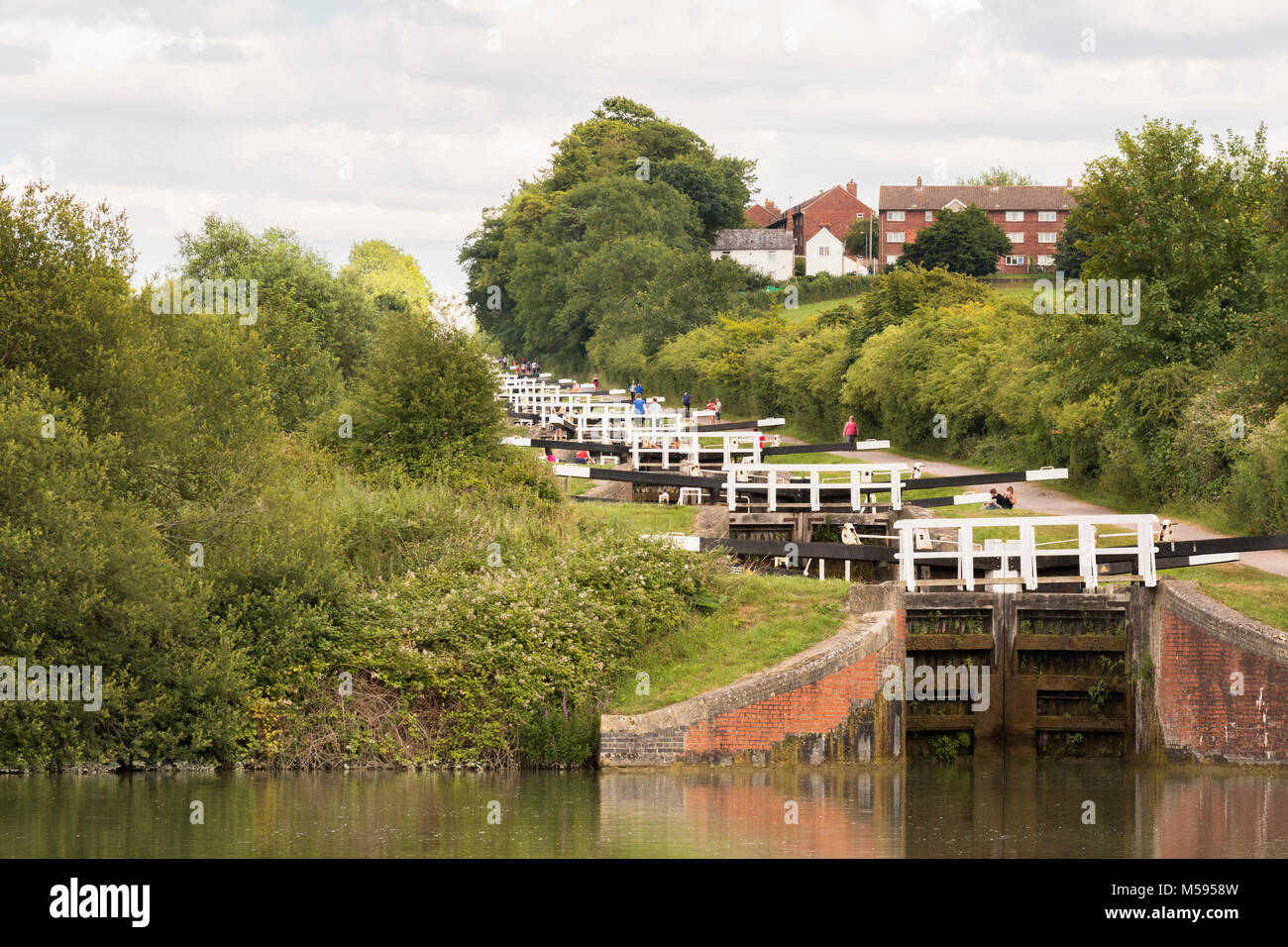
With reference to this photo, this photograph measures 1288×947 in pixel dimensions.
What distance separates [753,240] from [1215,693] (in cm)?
11164

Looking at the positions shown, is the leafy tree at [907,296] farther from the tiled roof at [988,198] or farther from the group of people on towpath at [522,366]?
the tiled roof at [988,198]

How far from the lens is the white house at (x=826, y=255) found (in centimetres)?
13375

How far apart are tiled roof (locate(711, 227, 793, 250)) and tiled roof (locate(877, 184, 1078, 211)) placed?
9741 mm

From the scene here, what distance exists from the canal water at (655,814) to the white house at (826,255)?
11433 cm

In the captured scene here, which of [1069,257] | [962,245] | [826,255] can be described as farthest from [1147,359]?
[826,255]

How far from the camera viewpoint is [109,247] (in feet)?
78.1

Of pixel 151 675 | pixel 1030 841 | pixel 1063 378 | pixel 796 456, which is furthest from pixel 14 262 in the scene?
pixel 796 456

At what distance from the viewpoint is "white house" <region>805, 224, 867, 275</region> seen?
13375 centimetres

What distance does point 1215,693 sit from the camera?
72.1 ft

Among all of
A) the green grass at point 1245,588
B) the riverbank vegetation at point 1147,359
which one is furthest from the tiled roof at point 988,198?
the green grass at point 1245,588

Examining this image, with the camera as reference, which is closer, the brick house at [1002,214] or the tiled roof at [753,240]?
the brick house at [1002,214]

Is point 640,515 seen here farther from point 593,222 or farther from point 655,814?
point 593,222

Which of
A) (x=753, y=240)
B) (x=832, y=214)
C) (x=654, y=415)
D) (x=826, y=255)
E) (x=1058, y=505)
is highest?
(x=832, y=214)

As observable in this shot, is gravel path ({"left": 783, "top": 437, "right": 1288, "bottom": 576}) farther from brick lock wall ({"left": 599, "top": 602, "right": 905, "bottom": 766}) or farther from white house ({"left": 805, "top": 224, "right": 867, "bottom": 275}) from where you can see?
white house ({"left": 805, "top": 224, "right": 867, "bottom": 275})
